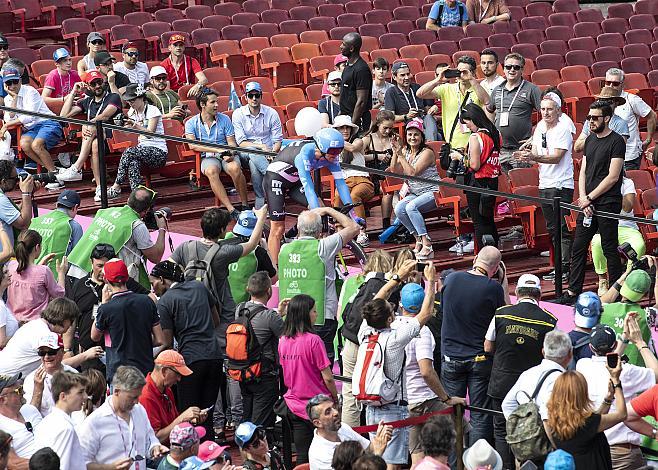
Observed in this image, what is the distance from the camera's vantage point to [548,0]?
21.9 metres

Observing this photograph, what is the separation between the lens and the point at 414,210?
11352 millimetres

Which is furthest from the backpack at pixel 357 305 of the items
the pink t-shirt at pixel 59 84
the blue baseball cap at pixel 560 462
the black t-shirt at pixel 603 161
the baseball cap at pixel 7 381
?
the pink t-shirt at pixel 59 84

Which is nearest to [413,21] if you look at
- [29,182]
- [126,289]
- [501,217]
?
[501,217]

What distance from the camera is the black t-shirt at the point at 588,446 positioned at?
7613 millimetres

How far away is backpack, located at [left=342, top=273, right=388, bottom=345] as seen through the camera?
29.2 feet

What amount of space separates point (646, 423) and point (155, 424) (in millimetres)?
2895

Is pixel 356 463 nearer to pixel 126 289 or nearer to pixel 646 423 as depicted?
pixel 646 423

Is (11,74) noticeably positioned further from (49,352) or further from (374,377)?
(374,377)

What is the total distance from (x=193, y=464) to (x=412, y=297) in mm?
2063

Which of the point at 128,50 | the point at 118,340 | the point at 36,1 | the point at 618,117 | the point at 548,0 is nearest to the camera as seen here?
the point at 118,340

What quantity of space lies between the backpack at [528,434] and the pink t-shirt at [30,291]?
3.60m

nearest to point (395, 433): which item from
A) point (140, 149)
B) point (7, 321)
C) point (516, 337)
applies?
point (516, 337)

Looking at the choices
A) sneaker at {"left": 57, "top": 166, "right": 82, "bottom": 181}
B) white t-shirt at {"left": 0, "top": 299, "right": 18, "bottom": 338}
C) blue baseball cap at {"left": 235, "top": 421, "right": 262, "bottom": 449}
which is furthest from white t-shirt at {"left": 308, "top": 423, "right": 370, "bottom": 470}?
sneaker at {"left": 57, "top": 166, "right": 82, "bottom": 181}

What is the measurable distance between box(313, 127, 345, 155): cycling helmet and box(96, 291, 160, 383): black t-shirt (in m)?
1.92
